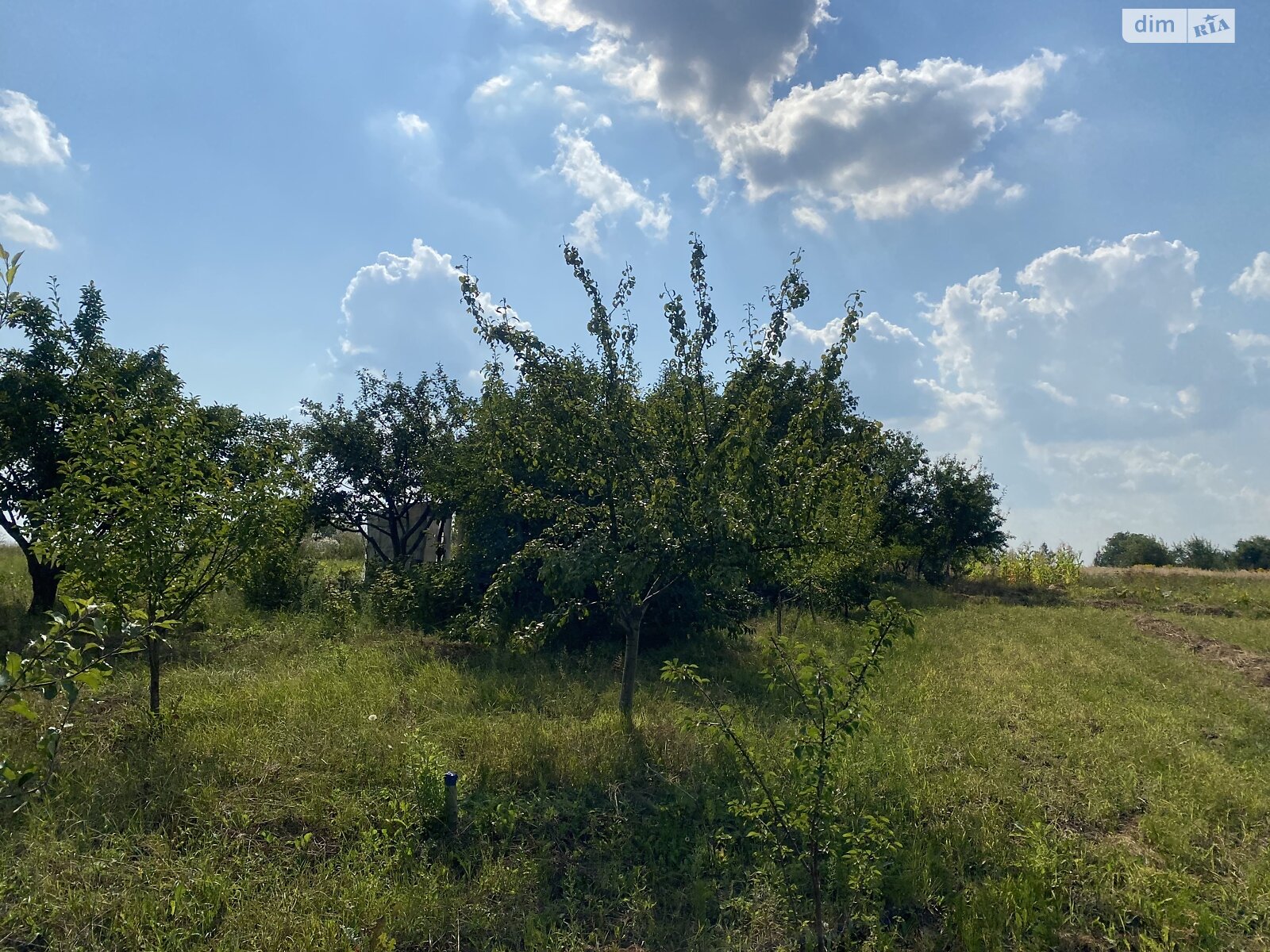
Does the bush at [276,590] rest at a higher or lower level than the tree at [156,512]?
lower

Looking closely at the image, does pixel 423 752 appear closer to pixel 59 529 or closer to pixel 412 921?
pixel 412 921

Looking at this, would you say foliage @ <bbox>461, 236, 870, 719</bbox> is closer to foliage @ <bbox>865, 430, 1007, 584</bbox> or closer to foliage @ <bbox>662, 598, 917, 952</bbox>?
foliage @ <bbox>662, 598, 917, 952</bbox>

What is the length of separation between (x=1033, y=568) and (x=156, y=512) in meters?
32.3

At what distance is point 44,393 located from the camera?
1060cm

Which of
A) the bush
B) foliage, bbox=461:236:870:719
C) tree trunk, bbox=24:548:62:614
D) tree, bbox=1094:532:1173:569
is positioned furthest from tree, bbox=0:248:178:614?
tree, bbox=1094:532:1173:569

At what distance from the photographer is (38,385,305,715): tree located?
20.3ft

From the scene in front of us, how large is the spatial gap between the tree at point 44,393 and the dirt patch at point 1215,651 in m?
17.6

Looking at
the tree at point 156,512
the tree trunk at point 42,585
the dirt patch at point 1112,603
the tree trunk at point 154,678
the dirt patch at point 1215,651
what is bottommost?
the dirt patch at point 1215,651

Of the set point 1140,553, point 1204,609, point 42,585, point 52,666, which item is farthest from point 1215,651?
point 1140,553

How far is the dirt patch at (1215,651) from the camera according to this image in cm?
1182

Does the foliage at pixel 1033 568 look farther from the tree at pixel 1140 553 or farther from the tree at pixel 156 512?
the tree at pixel 156 512

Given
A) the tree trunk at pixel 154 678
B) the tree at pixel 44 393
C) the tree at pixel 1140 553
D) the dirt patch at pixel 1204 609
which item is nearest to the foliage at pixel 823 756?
the tree trunk at pixel 154 678

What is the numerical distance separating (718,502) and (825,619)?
10.6 meters

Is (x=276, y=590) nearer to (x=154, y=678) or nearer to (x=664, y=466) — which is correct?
(x=154, y=678)
